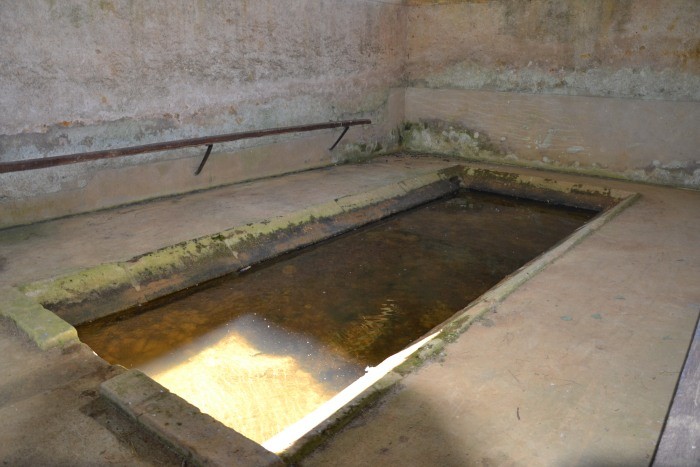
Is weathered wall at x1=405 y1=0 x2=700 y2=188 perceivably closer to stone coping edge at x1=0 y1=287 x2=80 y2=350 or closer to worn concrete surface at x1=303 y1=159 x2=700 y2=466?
worn concrete surface at x1=303 y1=159 x2=700 y2=466

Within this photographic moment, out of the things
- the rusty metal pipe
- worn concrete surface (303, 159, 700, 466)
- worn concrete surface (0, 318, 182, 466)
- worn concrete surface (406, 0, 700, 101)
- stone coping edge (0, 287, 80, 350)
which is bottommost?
worn concrete surface (303, 159, 700, 466)

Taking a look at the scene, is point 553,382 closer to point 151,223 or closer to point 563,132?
point 151,223

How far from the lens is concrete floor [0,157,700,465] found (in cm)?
161

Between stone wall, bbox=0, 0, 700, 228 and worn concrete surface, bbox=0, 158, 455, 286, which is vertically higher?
stone wall, bbox=0, 0, 700, 228

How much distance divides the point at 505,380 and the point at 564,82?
4.53 m

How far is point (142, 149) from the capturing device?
152 inches

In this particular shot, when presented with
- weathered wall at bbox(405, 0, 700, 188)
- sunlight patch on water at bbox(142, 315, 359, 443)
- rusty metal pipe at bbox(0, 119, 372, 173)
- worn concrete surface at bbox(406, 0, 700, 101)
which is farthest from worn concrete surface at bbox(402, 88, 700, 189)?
sunlight patch on water at bbox(142, 315, 359, 443)

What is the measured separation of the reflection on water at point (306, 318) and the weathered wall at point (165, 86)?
1.37 meters

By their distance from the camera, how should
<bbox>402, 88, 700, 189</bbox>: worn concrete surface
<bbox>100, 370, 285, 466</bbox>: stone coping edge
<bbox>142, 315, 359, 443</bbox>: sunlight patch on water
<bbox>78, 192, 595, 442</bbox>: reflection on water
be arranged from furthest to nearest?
<bbox>402, 88, 700, 189</bbox>: worn concrete surface, <bbox>78, 192, 595, 442</bbox>: reflection on water, <bbox>142, 315, 359, 443</bbox>: sunlight patch on water, <bbox>100, 370, 285, 466</bbox>: stone coping edge

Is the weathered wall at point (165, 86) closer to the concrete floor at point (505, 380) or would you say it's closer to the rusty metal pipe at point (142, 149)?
the rusty metal pipe at point (142, 149)

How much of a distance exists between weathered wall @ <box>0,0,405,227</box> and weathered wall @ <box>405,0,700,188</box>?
931mm

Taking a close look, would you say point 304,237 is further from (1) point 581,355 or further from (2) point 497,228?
(1) point 581,355

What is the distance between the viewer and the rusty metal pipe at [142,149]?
3.31m

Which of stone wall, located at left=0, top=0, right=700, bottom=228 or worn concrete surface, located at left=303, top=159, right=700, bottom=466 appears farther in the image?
stone wall, located at left=0, top=0, right=700, bottom=228
